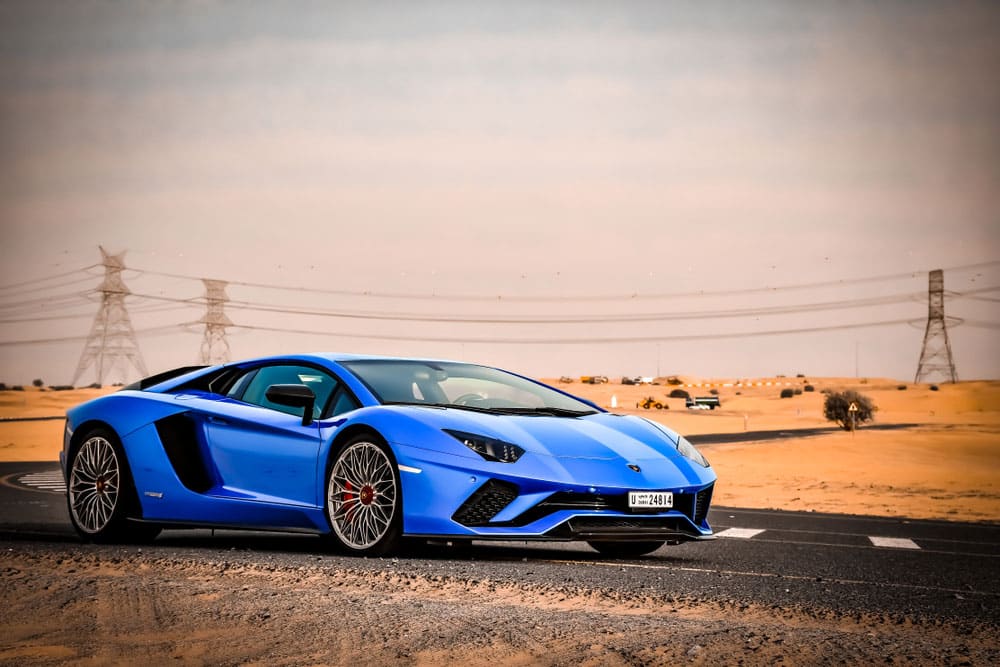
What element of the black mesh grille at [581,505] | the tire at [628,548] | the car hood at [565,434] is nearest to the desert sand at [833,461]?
the tire at [628,548]

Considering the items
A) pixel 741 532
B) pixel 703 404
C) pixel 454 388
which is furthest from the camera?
pixel 703 404

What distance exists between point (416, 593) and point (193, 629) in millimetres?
1480

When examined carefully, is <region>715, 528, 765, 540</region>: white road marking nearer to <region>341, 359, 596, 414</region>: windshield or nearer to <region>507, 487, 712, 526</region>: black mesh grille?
<region>341, 359, 596, 414</region>: windshield

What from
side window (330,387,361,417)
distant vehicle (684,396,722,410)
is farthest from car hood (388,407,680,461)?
distant vehicle (684,396,722,410)

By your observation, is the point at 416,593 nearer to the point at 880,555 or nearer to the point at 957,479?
the point at 880,555

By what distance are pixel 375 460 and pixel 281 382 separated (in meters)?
1.52

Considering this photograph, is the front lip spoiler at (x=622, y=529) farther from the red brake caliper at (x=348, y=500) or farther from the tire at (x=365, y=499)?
the red brake caliper at (x=348, y=500)

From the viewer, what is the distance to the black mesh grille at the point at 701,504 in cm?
891

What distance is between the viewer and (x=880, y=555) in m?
10.7

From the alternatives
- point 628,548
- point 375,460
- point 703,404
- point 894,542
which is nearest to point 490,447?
point 375,460

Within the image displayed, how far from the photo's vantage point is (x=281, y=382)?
9.59 m

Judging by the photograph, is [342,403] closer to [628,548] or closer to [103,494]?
[103,494]

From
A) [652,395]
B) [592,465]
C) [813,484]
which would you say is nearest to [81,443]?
[592,465]

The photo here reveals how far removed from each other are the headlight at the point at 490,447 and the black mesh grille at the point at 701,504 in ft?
4.83
